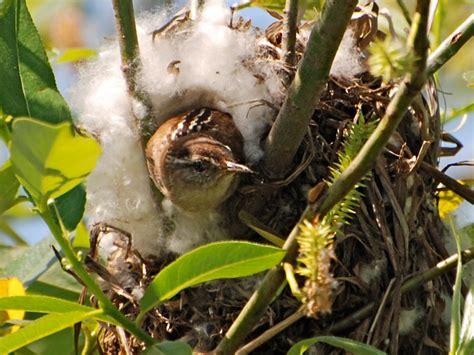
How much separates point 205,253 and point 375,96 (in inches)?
33.7

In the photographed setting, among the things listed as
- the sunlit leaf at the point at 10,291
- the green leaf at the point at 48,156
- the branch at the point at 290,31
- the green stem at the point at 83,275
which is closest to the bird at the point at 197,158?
the branch at the point at 290,31

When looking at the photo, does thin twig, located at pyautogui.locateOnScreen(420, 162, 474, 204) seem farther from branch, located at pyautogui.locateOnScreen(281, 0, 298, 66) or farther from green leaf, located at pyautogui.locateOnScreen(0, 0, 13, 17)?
green leaf, located at pyautogui.locateOnScreen(0, 0, 13, 17)

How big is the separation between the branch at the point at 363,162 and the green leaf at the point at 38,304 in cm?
28

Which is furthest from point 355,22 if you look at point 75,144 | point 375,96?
point 75,144

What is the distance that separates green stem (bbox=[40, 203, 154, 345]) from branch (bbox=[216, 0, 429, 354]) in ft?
0.57

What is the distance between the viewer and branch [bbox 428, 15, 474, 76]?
4.44 ft

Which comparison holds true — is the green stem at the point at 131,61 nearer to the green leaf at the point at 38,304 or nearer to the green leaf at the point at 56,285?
the green leaf at the point at 56,285

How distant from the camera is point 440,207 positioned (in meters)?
2.38

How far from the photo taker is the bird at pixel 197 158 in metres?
2.12

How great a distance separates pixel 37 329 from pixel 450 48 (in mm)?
831

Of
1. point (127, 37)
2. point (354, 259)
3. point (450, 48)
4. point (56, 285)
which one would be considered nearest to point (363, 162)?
point (450, 48)

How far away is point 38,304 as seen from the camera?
1.49 metres

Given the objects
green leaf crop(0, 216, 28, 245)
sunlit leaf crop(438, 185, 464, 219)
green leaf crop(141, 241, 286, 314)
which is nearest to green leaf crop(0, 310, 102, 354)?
green leaf crop(141, 241, 286, 314)

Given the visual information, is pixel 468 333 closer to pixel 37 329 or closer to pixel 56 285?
pixel 37 329
